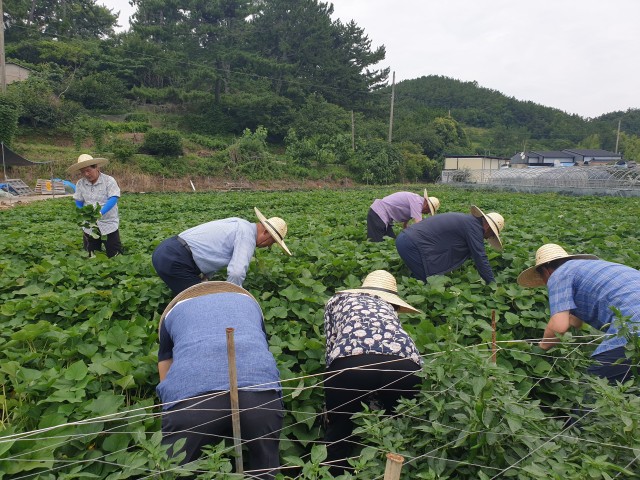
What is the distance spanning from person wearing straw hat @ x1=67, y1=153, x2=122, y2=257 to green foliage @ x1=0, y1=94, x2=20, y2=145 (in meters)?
23.3

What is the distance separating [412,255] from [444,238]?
0.35 metres

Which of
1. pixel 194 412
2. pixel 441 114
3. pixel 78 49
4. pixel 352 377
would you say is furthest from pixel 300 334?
pixel 441 114

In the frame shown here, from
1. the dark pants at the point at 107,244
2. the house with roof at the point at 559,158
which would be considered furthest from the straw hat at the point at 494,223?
the house with roof at the point at 559,158

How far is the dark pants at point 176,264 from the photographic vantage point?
142 inches

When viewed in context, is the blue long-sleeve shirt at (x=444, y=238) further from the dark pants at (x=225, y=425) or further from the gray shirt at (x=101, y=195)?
the gray shirt at (x=101, y=195)

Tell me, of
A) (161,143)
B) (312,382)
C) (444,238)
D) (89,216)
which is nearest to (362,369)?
(312,382)

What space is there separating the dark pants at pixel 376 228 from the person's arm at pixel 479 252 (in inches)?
82.7

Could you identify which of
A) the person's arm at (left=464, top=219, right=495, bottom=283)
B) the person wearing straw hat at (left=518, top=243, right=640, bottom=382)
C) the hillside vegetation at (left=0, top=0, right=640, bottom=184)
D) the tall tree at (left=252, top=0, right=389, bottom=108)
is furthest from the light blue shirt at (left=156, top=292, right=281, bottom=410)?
the tall tree at (left=252, top=0, right=389, bottom=108)

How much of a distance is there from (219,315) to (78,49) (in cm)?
4462

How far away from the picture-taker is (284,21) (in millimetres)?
49500

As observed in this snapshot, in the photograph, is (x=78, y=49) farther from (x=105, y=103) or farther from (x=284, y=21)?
(x=284, y=21)

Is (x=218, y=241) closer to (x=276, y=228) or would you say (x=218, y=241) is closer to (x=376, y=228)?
(x=276, y=228)

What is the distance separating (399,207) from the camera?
6.35 metres

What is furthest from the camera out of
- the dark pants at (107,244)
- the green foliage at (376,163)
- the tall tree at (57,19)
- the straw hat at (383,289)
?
the tall tree at (57,19)
